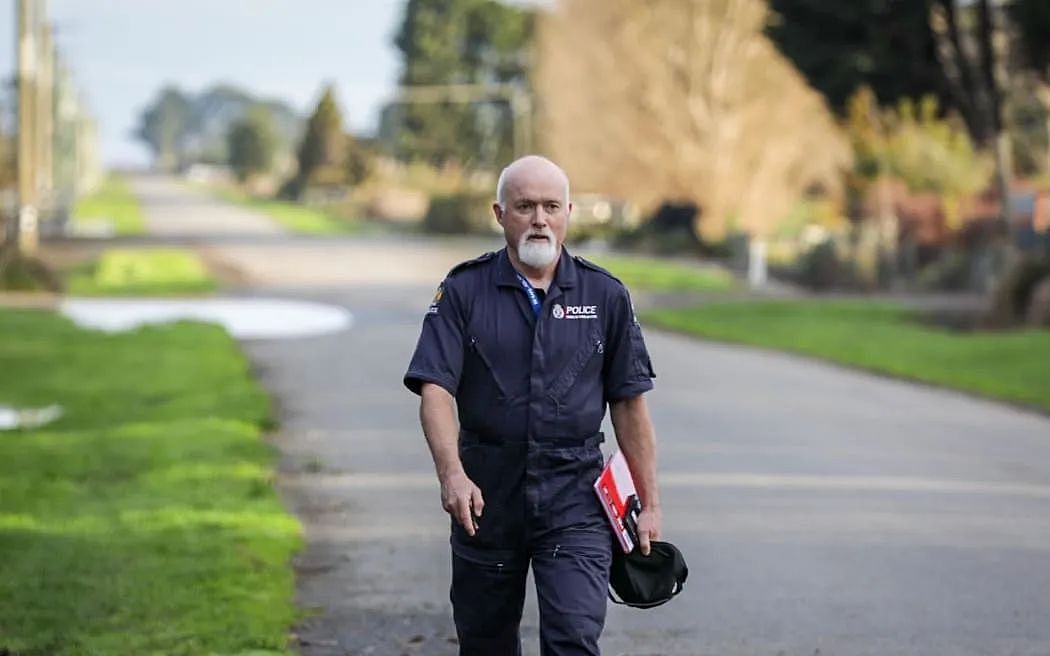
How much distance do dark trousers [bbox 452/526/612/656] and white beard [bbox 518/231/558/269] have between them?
2.42ft

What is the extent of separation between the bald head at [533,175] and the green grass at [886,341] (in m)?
12.2

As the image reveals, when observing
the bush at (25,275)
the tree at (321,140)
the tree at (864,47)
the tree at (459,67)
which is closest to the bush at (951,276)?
the tree at (864,47)

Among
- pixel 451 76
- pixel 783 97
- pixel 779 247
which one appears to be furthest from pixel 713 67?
pixel 451 76

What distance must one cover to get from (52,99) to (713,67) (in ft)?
88.9

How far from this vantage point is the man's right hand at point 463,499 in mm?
5324

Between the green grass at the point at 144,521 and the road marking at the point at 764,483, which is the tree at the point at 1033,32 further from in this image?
the road marking at the point at 764,483

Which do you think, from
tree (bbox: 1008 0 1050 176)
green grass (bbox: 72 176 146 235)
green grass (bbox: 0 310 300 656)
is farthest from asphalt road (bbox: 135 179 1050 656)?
green grass (bbox: 72 176 146 235)

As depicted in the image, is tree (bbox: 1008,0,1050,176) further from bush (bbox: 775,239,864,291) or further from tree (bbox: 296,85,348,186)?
tree (bbox: 296,85,348,186)

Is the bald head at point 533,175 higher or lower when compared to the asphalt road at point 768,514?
higher

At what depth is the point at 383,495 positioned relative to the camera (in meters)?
11.8

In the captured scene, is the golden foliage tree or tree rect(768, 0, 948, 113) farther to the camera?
the golden foliage tree

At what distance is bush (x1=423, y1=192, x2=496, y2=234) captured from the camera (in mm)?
65750

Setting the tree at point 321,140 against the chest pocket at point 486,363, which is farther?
the tree at point 321,140

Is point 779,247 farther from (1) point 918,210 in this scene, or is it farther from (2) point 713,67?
(1) point 918,210
